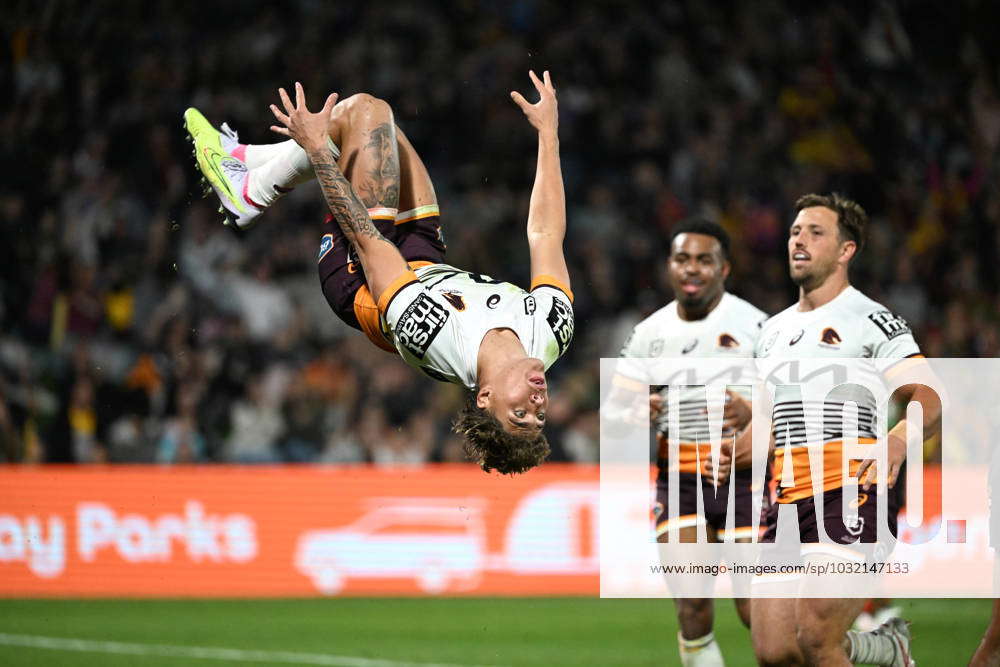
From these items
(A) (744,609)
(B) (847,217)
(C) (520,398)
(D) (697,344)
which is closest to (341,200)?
(C) (520,398)

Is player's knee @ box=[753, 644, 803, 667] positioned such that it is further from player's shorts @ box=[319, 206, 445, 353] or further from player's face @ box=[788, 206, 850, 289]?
player's shorts @ box=[319, 206, 445, 353]

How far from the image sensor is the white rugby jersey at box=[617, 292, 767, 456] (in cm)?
820

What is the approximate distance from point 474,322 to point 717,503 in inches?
99.2

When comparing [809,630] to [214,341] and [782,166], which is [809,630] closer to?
[214,341]

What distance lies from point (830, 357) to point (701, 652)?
2.18 metres

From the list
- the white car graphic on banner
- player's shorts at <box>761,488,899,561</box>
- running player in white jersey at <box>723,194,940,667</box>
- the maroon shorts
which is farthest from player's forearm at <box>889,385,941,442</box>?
the white car graphic on banner

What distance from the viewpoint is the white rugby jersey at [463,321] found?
6.16 meters

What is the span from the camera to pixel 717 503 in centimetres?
802

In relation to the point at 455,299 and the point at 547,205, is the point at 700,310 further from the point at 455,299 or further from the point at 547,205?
the point at 455,299

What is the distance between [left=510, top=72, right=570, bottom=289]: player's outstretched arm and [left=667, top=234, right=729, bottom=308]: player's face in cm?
162

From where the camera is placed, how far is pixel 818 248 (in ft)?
22.4

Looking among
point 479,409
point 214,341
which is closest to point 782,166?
point 214,341

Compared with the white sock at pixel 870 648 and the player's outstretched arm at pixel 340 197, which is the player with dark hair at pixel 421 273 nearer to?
the player's outstretched arm at pixel 340 197

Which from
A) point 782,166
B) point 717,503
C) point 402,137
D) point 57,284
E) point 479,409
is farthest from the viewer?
point 782,166
